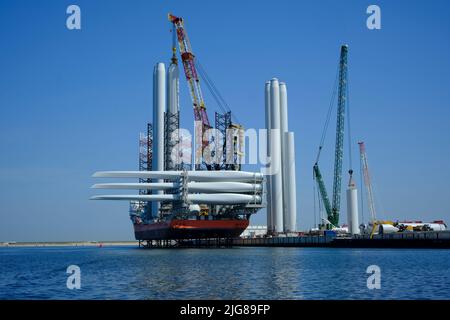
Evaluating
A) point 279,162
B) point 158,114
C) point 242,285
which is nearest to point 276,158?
point 279,162

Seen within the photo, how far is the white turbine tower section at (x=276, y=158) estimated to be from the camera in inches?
5202

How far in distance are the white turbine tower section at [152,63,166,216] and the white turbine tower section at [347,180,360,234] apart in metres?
46.0

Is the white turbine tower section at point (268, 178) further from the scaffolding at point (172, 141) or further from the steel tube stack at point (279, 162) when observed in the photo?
the scaffolding at point (172, 141)

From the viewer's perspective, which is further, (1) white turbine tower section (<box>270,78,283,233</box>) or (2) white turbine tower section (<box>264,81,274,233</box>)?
Answer: (2) white turbine tower section (<box>264,81,274,233</box>)

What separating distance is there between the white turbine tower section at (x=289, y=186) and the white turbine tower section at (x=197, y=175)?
370 inches

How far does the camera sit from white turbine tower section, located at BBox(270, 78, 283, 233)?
132m

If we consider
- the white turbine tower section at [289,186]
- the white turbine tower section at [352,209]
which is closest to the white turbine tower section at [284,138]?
the white turbine tower section at [289,186]

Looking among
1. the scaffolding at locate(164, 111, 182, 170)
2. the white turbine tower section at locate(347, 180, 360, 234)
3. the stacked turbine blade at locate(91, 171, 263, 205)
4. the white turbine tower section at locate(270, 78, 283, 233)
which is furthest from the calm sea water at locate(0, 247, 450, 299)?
the scaffolding at locate(164, 111, 182, 170)

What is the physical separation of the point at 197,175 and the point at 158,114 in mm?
18447

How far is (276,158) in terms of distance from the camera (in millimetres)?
132125

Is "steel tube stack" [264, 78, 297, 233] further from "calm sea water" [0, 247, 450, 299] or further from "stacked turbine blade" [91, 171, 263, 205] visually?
"calm sea water" [0, 247, 450, 299]

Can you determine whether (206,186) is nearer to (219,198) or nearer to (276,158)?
(219,198)
